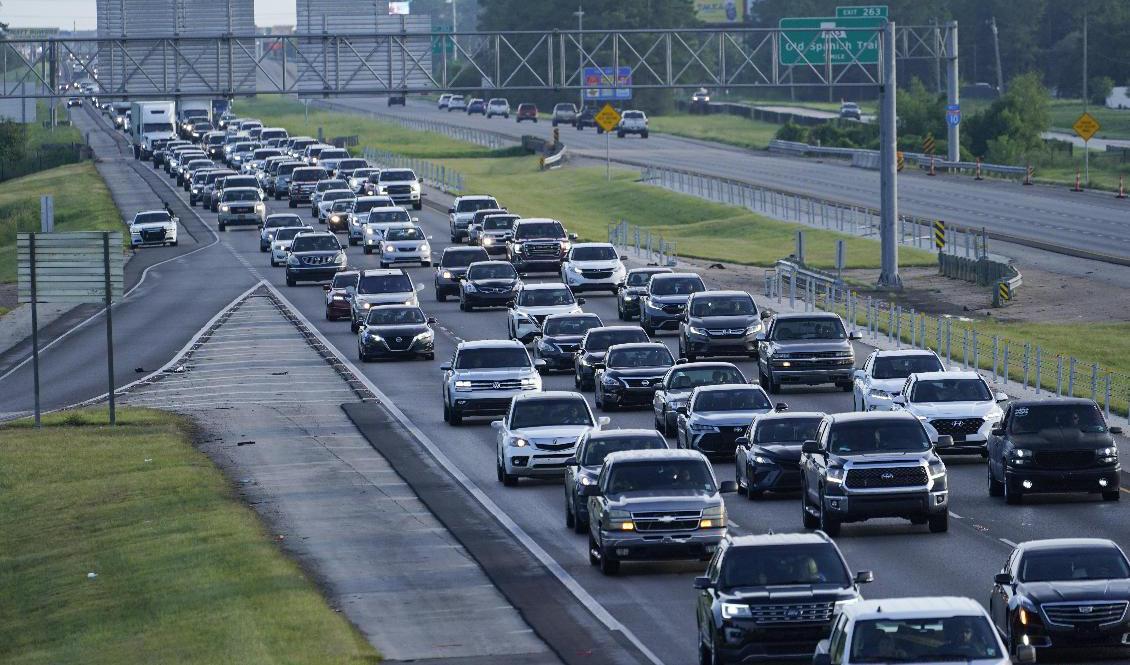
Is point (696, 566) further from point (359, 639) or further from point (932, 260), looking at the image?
point (932, 260)

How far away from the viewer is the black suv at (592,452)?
2808 cm

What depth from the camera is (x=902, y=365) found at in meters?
38.4

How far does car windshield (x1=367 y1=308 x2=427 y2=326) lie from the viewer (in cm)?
5353

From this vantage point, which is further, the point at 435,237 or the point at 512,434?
the point at 435,237

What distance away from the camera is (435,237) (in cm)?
8825

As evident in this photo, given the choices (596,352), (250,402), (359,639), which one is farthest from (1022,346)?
(359,639)

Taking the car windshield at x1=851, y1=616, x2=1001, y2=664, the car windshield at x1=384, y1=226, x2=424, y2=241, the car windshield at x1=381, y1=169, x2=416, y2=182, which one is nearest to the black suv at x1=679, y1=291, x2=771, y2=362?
the car windshield at x1=384, y1=226, x2=424, y2=241

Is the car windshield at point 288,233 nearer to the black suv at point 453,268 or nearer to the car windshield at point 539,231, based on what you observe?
the car windshield at point 539,231

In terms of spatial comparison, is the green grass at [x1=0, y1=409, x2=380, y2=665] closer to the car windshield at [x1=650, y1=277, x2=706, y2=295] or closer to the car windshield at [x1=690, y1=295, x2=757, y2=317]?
the car windshield at [x1=690, y1=295, x2=757, y2=317]

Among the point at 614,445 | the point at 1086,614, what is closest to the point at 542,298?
the point at 614,445

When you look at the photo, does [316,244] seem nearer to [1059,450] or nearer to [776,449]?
[776,449]

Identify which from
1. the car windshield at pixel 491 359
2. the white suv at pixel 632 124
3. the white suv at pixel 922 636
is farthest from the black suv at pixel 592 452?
the white suv at pixel 632 124

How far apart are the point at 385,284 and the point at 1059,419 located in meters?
31.4

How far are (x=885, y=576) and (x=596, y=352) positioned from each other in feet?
72.1
